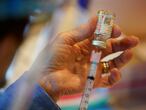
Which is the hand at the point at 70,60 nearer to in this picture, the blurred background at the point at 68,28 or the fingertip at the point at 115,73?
the fingertip at the point at 115,73

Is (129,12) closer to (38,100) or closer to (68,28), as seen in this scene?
(68,28)

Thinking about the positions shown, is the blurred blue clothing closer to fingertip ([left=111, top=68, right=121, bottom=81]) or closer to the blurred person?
the blurred person

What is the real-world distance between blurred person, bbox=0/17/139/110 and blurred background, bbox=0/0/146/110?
227 millimetres

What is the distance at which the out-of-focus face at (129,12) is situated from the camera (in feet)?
3.52

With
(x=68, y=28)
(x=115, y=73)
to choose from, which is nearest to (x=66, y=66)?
(x=115, y=73)

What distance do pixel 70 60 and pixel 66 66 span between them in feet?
0.06

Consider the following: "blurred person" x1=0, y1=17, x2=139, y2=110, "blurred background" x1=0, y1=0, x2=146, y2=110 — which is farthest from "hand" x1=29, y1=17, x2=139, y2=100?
"blurred background" x1=0, y1=0, x2=146, y2=110

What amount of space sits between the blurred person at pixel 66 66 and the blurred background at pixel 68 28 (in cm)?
23

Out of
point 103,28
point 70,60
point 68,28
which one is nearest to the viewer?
point 103,28

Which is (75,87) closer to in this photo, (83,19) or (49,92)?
(49,92)

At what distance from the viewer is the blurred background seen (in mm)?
1033

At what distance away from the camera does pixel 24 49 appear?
3.69 ft

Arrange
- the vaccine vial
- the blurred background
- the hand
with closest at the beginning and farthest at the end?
the vaccine vial
the hand
the blurred background

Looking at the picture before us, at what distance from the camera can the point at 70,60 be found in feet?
2.58
